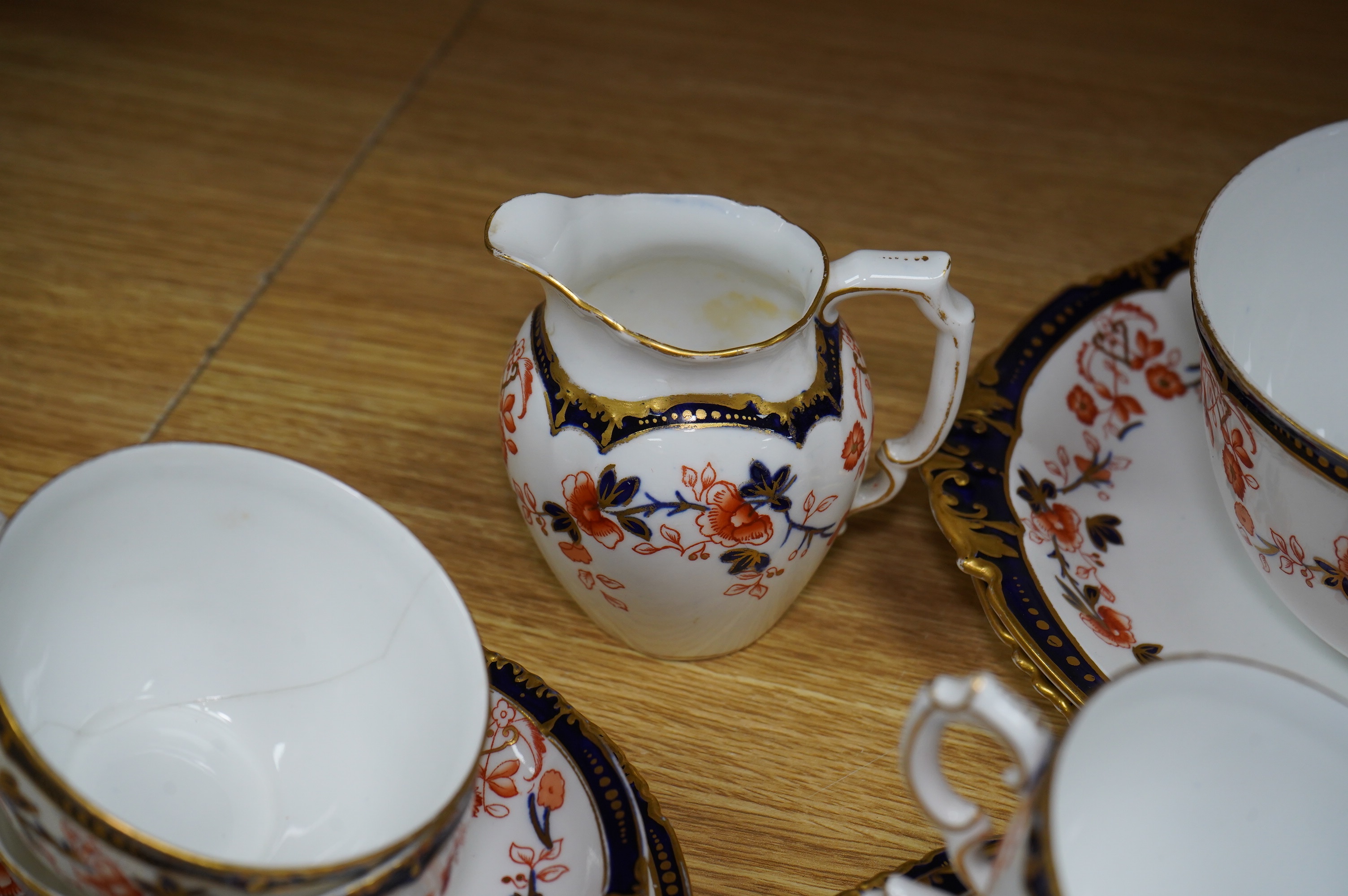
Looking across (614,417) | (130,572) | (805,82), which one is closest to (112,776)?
(130,572)

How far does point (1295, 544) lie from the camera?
1.76 feet

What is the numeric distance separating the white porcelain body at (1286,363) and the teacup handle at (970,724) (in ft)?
0.79

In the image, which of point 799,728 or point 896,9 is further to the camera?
point 896,9

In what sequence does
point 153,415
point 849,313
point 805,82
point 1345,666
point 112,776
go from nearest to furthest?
point 112,776
point 1345,666
point 153,415
point 849,313
point 805,82

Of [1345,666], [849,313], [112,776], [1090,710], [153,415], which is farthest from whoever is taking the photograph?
[849,313]

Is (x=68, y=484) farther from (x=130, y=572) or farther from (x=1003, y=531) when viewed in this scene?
(x=1003, y=531)

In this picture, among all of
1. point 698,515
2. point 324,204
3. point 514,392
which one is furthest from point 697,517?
point 324,204

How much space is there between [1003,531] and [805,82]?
1.88ft

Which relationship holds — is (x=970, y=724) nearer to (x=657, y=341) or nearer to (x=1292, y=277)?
(x=657, y=341)

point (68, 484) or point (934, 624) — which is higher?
point (68, 484)

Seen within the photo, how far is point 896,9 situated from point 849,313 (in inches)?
18.2

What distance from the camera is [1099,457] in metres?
0.69

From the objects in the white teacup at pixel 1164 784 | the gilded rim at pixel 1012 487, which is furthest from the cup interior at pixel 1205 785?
the gilded rim at pixel 1012 487

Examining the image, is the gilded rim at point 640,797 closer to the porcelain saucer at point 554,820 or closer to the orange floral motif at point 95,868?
the porcelain saucer at point 554,820
